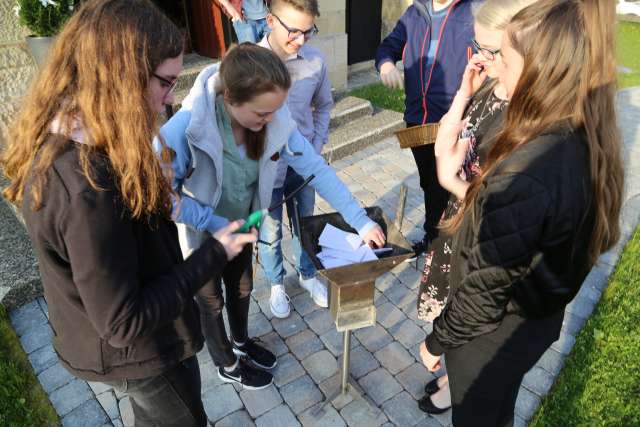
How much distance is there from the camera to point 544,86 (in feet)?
4.36

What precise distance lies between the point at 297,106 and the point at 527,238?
2088 millimetres

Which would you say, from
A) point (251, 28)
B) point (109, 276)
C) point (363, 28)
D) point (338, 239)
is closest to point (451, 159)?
point (338, 239)

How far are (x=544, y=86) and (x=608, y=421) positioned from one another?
7.99 ft

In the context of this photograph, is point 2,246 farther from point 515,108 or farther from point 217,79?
point 515,108

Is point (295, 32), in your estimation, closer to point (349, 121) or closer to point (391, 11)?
point (349, 121)

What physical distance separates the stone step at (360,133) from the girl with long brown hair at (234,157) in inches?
137

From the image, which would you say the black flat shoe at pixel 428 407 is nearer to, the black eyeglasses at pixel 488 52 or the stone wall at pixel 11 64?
the black eyeglasses at pixel 488 52

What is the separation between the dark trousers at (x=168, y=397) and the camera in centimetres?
161

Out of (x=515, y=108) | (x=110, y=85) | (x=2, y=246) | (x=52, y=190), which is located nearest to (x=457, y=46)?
(x=515, y=108)

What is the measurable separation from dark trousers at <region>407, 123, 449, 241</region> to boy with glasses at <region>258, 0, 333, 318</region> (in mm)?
854

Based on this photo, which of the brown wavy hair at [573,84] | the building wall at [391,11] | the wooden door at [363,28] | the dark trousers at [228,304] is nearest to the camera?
the brown wavy hair at [573,84]

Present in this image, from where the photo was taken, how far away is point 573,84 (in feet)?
4.28

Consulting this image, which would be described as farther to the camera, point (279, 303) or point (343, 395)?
point (279, 303)

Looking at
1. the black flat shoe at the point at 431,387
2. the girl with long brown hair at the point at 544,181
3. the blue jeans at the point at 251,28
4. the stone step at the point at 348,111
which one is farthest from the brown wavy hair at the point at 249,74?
the stone step at the point at 348,111
